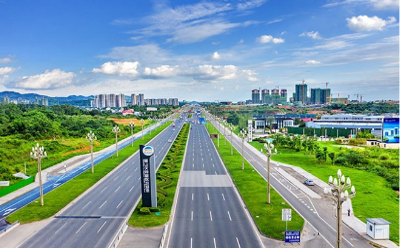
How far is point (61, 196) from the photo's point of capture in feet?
136

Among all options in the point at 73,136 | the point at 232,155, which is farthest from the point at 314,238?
the point at 73,136

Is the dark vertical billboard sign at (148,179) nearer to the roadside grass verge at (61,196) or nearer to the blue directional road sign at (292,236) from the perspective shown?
the roadside grass verge at (61,196)

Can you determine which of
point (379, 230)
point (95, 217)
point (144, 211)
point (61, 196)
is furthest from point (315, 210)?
point (61, 196)

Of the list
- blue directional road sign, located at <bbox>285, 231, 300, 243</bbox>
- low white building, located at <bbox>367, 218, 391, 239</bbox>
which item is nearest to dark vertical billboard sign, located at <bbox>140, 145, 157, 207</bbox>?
blue directional road sign, located at <bbox>285, 231, 300, 243</bbox>

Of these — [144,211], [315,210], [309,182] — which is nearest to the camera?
[144,211]

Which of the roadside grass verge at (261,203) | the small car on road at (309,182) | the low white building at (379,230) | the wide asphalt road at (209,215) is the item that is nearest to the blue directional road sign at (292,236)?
the roadside grass verge at (261,203)

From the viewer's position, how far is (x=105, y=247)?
26859mm

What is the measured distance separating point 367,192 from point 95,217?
35.2m

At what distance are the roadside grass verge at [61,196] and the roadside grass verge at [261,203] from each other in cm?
2226

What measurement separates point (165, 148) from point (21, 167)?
34.3 m

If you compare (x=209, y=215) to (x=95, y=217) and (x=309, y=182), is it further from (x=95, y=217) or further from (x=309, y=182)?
(x=309, y=182)

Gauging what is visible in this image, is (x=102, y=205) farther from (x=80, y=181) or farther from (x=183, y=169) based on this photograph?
(x=183, y=169)

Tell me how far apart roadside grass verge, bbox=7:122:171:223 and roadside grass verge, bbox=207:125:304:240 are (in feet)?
73.0

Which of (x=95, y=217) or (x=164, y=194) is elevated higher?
(x=164, y=194)
